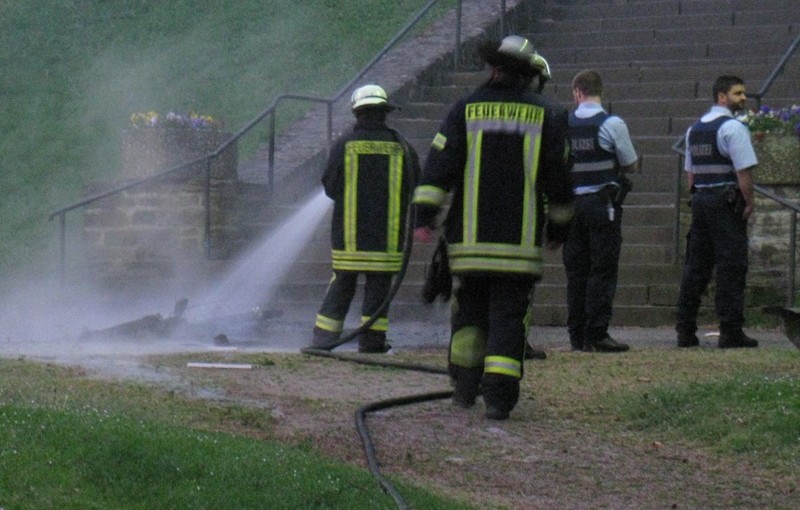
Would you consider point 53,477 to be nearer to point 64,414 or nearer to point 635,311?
point 64,414

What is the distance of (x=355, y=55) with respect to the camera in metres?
22.7

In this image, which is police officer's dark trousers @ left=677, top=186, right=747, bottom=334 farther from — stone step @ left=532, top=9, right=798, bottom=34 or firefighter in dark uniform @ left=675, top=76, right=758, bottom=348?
stone step @ left=532, top=9, right=798, bottom=34

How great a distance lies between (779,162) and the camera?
46.4ft

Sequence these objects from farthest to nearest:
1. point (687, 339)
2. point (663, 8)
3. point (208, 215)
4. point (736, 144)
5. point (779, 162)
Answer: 1. point (663, 8)
2. point (208, 215)
3. point (779, 162)
4. point (687, 339)
5. point (736, 144)

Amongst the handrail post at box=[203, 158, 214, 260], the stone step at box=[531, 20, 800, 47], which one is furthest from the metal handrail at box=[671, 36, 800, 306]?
the handrail post at box=[203, 158, 214, 260]

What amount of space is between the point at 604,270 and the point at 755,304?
2739 millimetres

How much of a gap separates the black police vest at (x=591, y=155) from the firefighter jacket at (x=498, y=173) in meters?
3.23

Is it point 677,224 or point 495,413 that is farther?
point 677,224

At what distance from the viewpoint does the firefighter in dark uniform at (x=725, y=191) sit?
38.8ft

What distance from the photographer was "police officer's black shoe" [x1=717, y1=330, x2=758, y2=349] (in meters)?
12.0

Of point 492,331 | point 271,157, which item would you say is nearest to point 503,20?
point 271,157

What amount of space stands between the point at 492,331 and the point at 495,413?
1.34ft

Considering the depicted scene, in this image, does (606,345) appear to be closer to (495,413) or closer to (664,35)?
(495,413)

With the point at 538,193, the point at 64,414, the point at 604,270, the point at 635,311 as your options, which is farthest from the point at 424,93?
the point at 64,414
